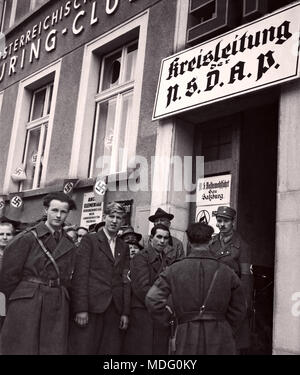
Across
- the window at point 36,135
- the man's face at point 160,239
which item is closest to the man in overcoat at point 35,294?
the man's face at point 160,239

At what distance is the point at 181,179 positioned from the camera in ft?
24.0

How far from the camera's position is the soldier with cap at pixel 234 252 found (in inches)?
208

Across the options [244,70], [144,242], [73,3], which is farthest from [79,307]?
[73,3]

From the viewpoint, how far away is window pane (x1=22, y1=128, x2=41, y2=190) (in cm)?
1111

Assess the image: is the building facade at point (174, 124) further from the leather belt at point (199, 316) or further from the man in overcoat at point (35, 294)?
the man in overcoat at point (35, 294)

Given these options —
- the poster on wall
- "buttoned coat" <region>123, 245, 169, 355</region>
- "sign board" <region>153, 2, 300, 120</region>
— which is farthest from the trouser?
"sign board" <region>153, 2, 300, 120</region>

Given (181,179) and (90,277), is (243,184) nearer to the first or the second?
(181,179)

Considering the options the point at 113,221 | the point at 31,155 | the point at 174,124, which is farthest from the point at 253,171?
the point at 31,155

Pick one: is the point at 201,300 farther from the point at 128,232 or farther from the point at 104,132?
the point at 104,132

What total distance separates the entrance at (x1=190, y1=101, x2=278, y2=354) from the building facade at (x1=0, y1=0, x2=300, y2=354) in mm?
21

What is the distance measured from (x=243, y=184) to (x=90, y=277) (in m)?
3.20

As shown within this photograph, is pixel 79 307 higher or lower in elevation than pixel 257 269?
lower
